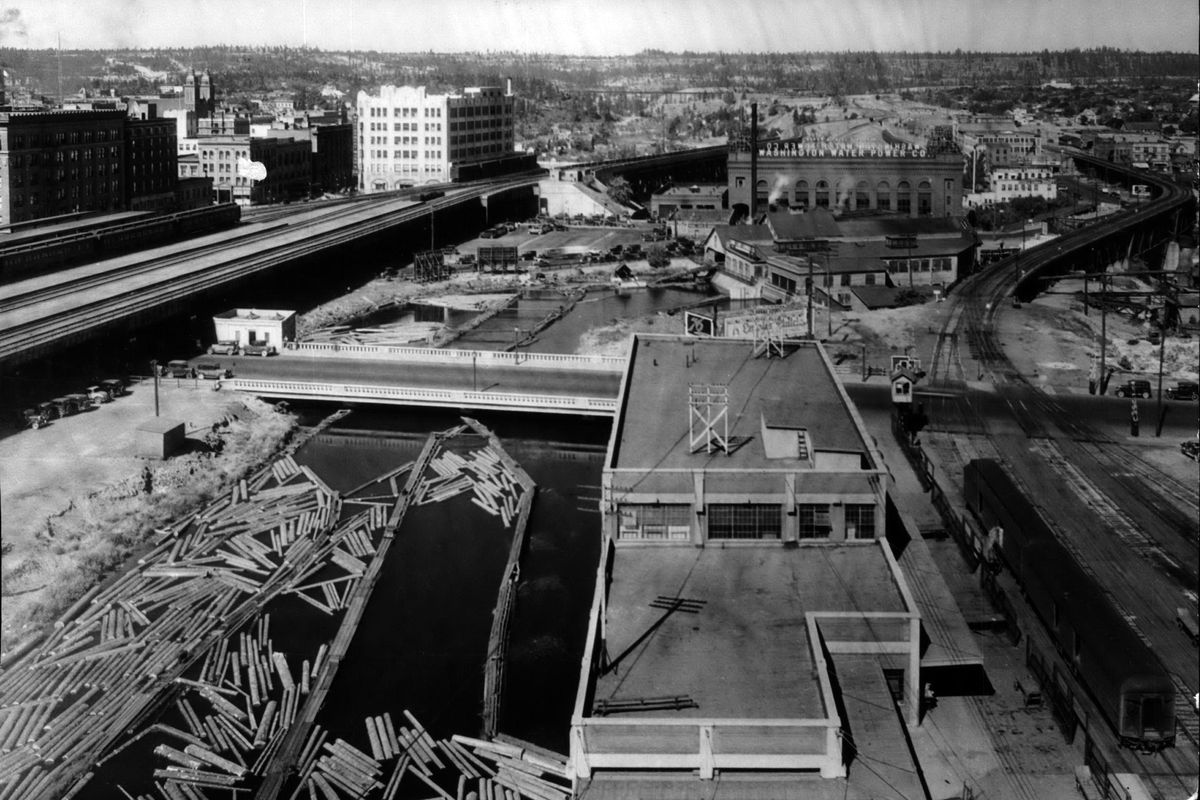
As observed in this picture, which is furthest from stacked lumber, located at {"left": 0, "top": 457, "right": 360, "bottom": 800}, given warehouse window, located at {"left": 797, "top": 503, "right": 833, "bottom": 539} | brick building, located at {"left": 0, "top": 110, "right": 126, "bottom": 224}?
brick building, located at {"left": 0, "top": 110, "right": 126, "bottom": 224}

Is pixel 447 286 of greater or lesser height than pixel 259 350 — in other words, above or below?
above

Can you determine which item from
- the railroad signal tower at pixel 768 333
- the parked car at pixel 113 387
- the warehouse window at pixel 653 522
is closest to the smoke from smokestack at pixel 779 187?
the railroad signal tower at pixel 768 333

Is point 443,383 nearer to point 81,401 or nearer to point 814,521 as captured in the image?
point 81,401

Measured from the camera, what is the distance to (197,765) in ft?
27.6

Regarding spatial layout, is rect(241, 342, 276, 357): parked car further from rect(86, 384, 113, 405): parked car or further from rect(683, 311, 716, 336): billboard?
rect(683, 311, 716, 336): billboard

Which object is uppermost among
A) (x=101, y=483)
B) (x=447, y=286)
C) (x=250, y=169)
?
(x=250, y=169)

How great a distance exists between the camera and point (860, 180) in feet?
127

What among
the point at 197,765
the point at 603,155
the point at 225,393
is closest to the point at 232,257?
the point at 225,393


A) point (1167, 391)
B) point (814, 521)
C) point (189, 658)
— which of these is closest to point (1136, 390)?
point (1167, 391)

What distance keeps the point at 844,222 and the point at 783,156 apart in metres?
8.30

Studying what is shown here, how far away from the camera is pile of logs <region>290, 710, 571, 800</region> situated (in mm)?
8180

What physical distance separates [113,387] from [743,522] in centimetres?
1136

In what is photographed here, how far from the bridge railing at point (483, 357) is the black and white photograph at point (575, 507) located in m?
0.10

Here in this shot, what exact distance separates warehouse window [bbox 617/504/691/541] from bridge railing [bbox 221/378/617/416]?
778cm
